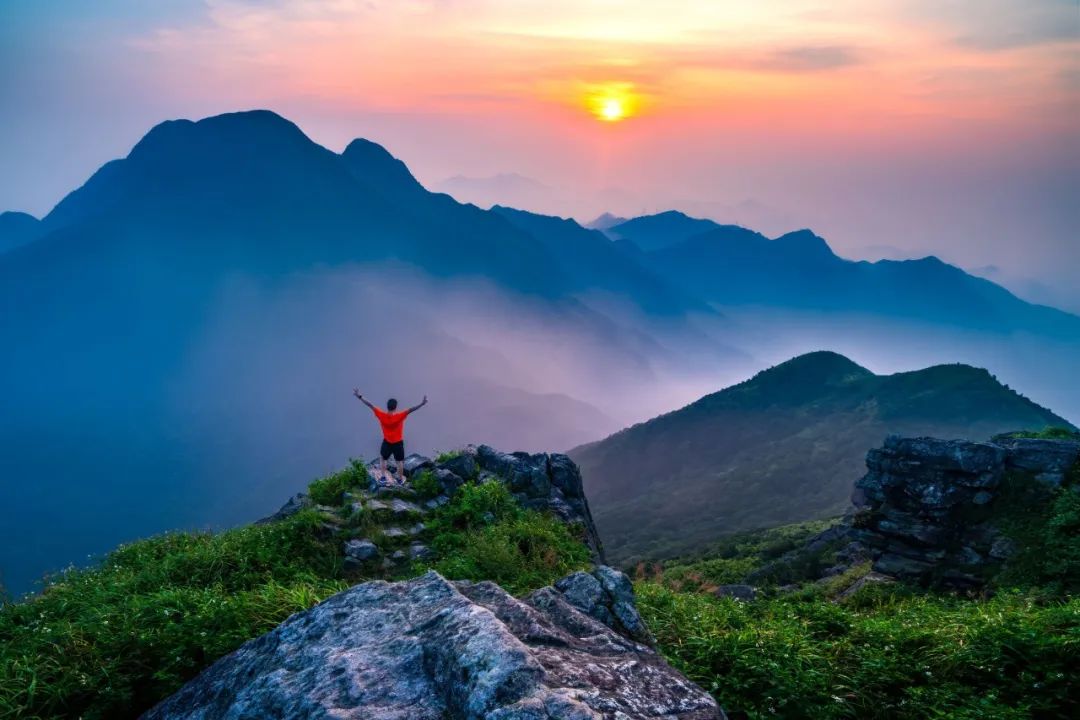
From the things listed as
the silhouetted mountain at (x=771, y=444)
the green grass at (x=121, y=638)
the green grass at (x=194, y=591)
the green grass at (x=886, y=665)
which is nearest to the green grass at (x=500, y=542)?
the green grass at (x=194, y=591)

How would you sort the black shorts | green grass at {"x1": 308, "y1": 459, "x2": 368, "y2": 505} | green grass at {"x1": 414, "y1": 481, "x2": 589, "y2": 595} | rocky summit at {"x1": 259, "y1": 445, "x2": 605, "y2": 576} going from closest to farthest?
1. green grass at {"x1": 414, "y1": 481, "x2": 589, "y2": 595}
2. rocky summit at {"x1": 259, "y1": 445, "x2": 605, "y2": 576}
3. green grass at {"x1": 308, "y1": 459, "x2": 368, "y2": 505}
4. the black shorts

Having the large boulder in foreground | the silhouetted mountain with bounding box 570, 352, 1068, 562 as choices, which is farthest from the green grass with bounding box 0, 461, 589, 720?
the silhouetted mountain with bounding box 570, 352, 1068, 562

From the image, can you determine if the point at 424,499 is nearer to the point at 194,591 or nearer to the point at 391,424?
the point at 391,424

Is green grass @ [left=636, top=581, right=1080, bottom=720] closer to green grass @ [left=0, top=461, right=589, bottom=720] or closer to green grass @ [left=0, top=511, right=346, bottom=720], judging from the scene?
green grass @ [left=0, top=461, right=589, bottom=720]

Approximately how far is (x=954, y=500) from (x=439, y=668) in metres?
22.4

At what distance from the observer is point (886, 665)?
25.6 ft

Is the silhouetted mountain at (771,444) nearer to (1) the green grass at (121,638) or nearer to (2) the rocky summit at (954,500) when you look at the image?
(2) the rocky summit at (954,500)

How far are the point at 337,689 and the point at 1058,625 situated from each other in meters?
9.79

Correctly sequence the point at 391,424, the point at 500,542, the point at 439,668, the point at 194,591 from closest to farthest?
1. the point at 439,668
2. the point at 194,591
3. the point at 500,542
4. the point at 391,424

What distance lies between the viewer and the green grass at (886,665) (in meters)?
6.91

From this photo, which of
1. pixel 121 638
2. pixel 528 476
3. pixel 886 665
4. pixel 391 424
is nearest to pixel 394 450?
pixel 391 424

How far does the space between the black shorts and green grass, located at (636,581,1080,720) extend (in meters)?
10.0

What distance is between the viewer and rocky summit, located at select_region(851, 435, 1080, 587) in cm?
1972

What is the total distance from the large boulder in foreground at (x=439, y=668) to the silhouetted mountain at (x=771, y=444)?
59383 millimetres
